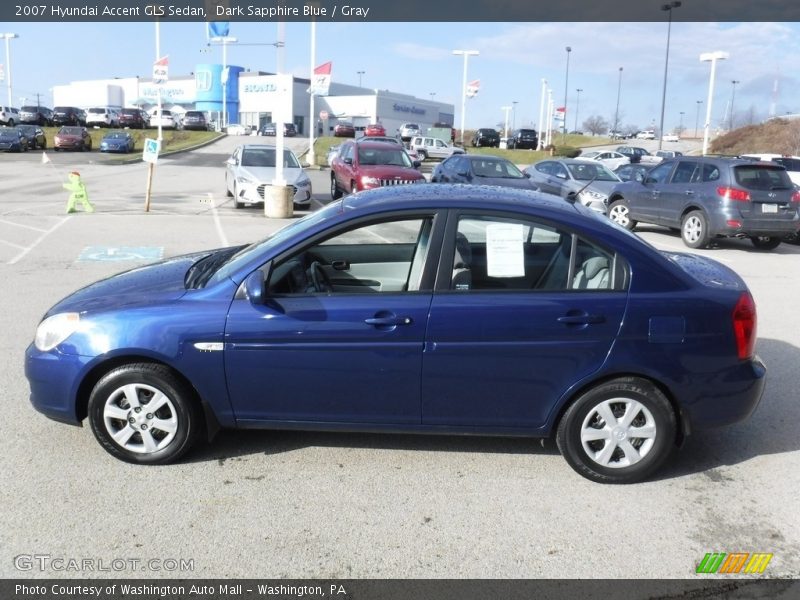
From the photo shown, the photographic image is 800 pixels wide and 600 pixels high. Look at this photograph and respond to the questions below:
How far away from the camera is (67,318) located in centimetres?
426

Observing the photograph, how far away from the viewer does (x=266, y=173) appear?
18641 mm

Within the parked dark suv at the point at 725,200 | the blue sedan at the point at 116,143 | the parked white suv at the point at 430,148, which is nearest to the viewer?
the parked dark suv at the point at 725,200

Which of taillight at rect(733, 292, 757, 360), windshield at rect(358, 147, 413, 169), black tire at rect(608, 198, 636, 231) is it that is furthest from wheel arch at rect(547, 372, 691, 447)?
windshield at rect(358, 147, 413, 169)

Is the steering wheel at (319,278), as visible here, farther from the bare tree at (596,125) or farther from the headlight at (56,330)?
the bare tree at (596,125)

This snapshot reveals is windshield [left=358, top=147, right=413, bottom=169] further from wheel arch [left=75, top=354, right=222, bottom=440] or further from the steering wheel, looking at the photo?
wheel arch [left=75, top=354, right=222, bottom=440]

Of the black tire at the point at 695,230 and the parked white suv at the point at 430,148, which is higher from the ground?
the parked white suv at the point at 430,148

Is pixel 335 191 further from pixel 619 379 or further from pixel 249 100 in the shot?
pixel 249 100

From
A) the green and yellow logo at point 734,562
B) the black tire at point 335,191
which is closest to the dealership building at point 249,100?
the black tire at point 335,191

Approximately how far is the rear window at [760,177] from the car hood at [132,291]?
12004mm

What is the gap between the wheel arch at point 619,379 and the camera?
13.6ft

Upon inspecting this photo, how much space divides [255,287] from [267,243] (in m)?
0.58

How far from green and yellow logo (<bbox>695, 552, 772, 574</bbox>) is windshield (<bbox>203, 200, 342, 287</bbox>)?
Result: 2.69 metres

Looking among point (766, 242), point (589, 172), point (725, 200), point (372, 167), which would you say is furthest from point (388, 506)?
point (589, 172)

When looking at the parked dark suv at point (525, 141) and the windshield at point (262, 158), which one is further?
the parked dark suv at point (525, 141)
